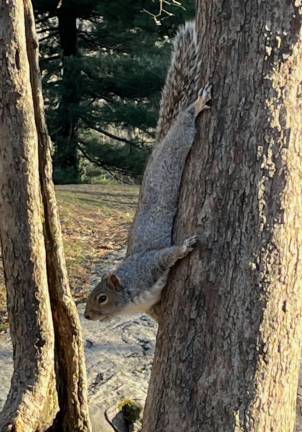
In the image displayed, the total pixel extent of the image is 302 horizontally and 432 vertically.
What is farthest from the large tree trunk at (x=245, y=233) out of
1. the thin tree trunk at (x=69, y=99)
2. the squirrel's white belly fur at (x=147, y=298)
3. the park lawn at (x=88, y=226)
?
the thin tree trunk at (x=69, y=99)

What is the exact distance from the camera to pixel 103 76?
1244 cm

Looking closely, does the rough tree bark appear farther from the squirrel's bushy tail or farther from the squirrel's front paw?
the squirrel's front paw

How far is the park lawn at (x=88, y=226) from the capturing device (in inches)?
230

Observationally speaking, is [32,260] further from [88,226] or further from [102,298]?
[88,226]

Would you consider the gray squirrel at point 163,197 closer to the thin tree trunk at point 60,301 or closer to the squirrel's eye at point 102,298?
the squirrel's eye at point 102,298

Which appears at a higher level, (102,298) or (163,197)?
(163,197)

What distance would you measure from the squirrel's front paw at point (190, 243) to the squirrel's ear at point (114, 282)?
2.76 ft

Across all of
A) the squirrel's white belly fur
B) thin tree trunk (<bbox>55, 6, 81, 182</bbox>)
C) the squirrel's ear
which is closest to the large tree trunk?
the squirrel's white belly fur

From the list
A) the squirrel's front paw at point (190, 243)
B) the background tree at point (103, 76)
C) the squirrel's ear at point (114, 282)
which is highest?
the background tree at point (103, 76)

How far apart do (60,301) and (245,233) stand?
1328 millimetres

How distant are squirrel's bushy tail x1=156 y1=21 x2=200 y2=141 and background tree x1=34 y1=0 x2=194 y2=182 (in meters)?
8.30

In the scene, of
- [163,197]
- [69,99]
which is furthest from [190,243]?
[69,99]

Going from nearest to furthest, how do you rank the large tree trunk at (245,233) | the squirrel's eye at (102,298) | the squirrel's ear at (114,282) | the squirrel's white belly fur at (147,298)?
the large tree trunk at (245,233)
the squirrel's white belly fur at (147,298)
the squirrel's ear at (114,282)
the squirrel's eye at (102,298)

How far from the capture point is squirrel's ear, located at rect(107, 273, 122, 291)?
A: 2.99 m
